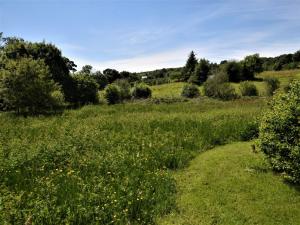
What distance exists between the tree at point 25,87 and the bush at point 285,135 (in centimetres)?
2353

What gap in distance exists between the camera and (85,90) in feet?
130

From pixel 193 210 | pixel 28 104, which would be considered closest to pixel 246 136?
pixel 193 210

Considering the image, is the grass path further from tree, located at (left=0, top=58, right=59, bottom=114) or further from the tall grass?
tree, located at (left=0, top=58, right=59, bottom=114)

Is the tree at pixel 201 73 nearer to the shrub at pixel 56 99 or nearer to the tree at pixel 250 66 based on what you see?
the tree at pixel 250 66

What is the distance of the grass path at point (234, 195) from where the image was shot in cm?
826

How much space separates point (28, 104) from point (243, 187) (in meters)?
25.0

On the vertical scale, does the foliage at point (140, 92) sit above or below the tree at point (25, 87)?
below

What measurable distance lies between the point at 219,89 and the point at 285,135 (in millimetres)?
33311

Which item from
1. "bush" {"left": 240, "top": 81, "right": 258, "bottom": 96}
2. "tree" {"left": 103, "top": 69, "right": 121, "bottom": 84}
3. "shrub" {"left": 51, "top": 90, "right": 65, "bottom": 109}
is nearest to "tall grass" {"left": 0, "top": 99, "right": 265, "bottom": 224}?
"shrub" {"left": 51, "top": 90, "right": 65, "bottom": 109}

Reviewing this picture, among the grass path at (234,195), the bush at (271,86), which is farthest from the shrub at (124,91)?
the grass path at (234,195)

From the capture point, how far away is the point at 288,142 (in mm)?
10141

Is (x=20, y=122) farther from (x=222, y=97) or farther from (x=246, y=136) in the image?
(x=222, y=97)

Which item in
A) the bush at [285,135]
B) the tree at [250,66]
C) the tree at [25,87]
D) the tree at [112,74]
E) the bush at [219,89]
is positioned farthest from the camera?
the tree at [112,74]

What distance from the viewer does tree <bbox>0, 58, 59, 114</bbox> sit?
30078 millimetres
